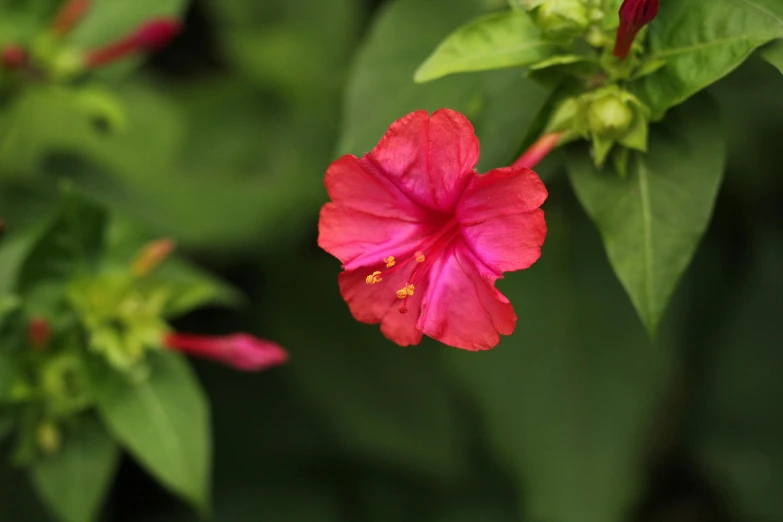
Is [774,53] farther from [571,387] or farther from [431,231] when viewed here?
[571,387]

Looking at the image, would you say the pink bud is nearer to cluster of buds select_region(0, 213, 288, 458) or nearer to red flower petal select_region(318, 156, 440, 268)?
cluster of buds select_region(0, 213, 288, 458)

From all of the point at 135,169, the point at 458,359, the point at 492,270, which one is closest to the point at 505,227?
the point at 492,270

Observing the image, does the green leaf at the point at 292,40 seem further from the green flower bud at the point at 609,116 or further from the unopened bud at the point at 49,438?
the green flower bud at the point at 609,116

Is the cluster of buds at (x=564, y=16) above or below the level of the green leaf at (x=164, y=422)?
above

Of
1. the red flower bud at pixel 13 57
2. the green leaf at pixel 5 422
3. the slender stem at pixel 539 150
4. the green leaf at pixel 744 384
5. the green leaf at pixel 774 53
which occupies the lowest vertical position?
the green leaf at pixel 744 384

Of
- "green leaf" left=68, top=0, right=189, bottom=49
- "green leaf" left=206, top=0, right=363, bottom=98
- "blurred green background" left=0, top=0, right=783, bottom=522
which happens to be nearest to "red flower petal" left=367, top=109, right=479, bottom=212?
"blurred green background" left=0, top=0, right=783, bottom=522

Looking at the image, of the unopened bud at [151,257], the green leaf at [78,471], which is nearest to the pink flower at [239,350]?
the unopened bud at [151,257]
